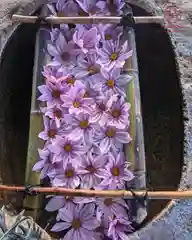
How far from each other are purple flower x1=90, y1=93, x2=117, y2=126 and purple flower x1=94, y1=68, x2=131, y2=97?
1.3 inches

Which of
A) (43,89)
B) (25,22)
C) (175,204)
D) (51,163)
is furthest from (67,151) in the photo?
(25,22)

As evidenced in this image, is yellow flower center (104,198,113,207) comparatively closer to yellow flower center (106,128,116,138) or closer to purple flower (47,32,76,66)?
yellow flower center (106,128,116,138)

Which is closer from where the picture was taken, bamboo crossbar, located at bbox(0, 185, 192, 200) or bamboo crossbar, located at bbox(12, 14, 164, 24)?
bamboo crossbar, located at bbox(0, 185, 192, 200)

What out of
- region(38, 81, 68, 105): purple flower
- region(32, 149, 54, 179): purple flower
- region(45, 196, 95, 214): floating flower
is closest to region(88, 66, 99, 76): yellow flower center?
region(38, 81, 68, 105): purple flower

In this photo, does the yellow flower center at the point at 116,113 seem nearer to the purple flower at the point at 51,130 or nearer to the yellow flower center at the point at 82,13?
the purple flower at the point at 51,130

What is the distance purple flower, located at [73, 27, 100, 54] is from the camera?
204 cm

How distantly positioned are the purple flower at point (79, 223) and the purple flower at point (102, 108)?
273mm

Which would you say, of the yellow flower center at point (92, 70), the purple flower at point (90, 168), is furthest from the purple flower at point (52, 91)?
the purple flower at point (90, 168)

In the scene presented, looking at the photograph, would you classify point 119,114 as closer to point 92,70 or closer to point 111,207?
point 92,70

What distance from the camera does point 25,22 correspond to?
2115mm

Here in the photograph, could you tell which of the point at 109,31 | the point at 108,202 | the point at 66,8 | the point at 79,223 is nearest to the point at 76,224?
the point at 79,223

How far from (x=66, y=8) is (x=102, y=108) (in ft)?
1.45

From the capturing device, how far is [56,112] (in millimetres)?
1941

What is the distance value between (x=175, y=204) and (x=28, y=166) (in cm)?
47
